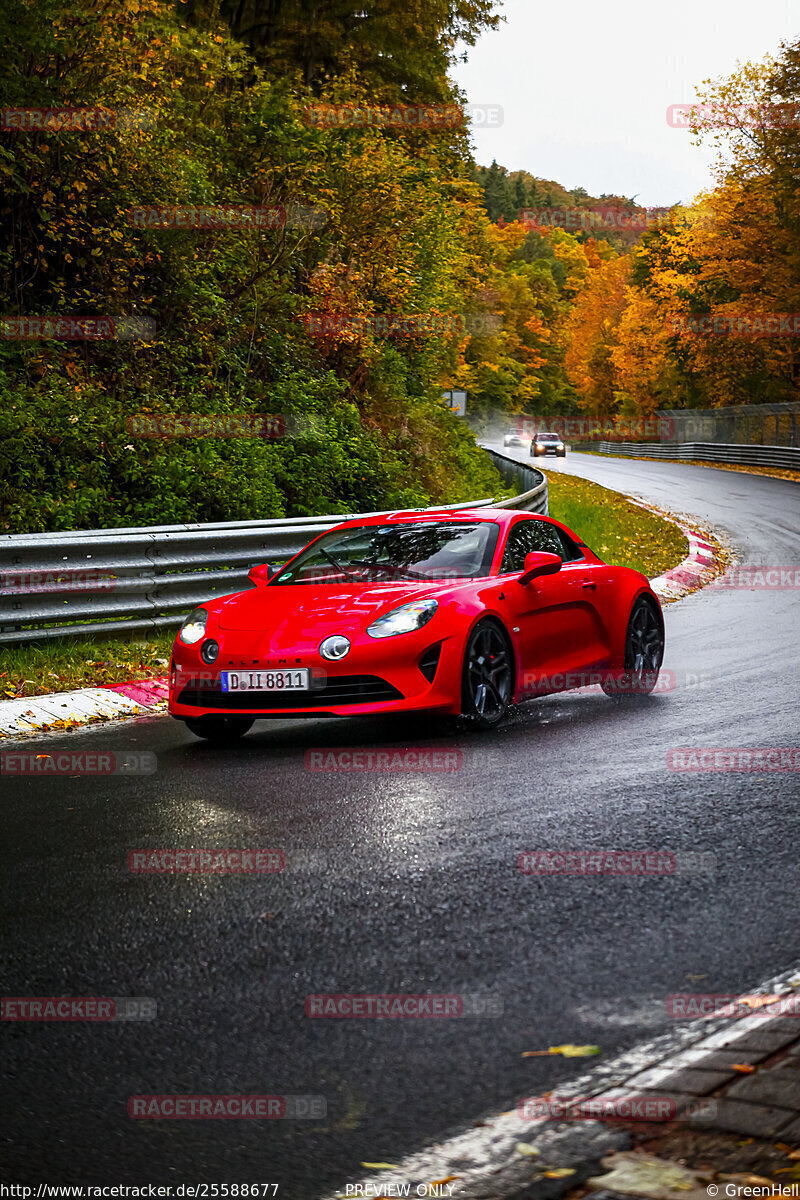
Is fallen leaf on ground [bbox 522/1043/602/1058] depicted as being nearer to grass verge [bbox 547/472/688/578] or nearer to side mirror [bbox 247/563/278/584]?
side mirror [bbox 247/563/278/584]

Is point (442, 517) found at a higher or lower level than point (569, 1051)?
higher

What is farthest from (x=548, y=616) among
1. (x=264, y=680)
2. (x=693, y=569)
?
(x=693, y=569)

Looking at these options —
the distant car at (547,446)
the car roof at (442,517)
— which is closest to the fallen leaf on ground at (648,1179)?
the car roof at (442,517)

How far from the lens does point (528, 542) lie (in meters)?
9.63

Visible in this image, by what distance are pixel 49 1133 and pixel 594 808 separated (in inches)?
141

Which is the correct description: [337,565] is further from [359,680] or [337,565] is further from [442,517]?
[359,680]

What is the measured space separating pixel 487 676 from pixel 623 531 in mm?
16837

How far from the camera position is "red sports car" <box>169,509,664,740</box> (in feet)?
25.8

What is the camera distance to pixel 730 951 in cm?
434

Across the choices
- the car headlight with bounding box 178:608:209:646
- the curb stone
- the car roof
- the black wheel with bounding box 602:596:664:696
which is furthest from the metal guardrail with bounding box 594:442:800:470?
the curb stone

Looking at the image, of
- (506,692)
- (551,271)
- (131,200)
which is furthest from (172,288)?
(551,271)

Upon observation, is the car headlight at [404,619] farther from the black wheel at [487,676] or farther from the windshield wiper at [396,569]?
the windshield wiper at [396,569]

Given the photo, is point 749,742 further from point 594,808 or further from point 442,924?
point 442,924

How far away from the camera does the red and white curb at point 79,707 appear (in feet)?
28.7
